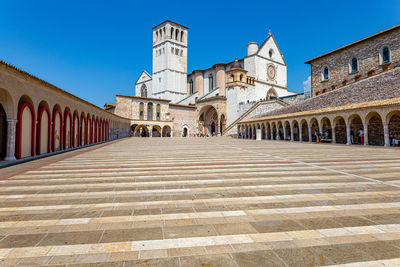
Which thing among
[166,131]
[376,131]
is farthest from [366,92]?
[166,131]

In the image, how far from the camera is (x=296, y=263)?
87.3 inches

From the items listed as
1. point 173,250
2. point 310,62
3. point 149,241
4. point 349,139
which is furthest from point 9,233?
point 310,62

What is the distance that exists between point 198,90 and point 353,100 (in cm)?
4448

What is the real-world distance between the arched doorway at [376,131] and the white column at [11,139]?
23.6 metres

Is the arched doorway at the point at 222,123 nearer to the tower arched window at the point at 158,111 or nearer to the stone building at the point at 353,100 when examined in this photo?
the stone building at the point at 353,100

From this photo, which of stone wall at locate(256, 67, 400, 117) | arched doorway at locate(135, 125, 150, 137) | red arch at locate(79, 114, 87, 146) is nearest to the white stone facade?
arched doorway at locate(135, 125, 150, 137)

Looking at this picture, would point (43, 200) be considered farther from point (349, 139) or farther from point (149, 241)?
point (349, 139)

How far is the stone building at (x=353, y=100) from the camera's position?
18.0m

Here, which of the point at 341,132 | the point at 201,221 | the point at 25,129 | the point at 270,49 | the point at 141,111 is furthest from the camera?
the point at 270,49

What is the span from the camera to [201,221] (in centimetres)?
328

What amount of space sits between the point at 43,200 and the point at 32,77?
9638 millimetres

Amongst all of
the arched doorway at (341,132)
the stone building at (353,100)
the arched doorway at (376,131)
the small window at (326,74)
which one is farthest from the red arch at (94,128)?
the small window at (326,74)

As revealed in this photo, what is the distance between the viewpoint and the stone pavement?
7.72 ft

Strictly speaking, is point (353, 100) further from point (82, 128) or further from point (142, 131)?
point (142, 131)
